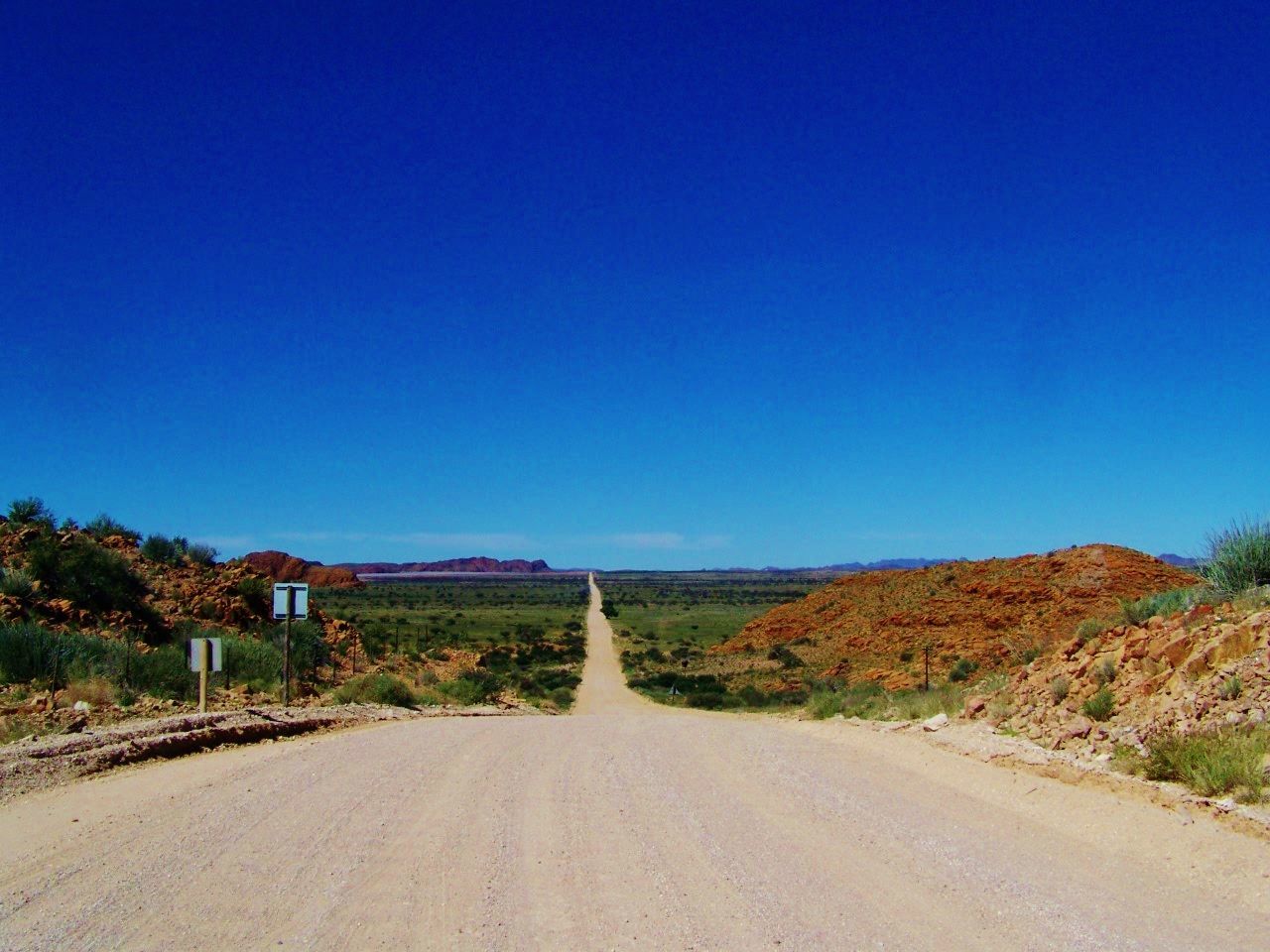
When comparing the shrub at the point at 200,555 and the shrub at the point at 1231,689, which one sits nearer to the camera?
the shrub at the point at 1231,689

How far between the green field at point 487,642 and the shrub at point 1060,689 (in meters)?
18.6

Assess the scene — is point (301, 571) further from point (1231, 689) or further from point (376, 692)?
point (1231, 689)

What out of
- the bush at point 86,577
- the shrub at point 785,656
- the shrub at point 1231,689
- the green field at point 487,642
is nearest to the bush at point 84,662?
the bush at point 86,577

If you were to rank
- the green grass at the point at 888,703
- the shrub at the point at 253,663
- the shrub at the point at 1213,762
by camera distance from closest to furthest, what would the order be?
the shrub at the point at 1213,762
the green grass at the point at 888,703
the shrub at the point at 253,663

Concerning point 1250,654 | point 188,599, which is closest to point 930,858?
point 1250,654

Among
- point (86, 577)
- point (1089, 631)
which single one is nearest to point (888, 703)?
point (1089, 631)

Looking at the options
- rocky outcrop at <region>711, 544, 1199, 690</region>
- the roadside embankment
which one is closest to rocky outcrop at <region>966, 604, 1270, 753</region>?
Result: the roadside embankment

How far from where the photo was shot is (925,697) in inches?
837

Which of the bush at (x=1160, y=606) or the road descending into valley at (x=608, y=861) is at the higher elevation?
the bush at (x=1160, y=606)

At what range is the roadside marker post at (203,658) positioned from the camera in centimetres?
1772

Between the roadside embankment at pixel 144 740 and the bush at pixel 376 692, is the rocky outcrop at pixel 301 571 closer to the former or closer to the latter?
the bush at pixel 376 692

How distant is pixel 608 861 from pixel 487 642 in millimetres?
57393

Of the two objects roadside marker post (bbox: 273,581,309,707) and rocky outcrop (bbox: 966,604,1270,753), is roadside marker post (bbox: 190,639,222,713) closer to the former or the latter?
roadside marker post (bbox: 273,581,309,707)

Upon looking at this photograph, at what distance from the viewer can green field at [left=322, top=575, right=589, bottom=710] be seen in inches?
1419
